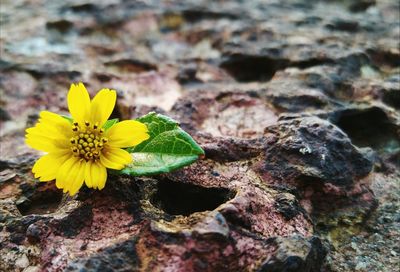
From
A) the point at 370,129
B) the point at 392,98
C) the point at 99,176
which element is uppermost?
the point at 99,176

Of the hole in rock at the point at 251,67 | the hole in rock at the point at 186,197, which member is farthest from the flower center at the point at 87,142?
the hole in rock at the point at 251,67

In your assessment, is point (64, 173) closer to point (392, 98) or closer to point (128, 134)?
point (128, 134)

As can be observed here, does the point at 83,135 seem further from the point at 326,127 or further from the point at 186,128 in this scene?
the point at 326,127

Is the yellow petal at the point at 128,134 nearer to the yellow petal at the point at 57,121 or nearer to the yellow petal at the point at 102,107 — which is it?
the yellow petal at the point at 102,107

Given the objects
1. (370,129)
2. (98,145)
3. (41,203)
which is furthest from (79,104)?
(370,129)

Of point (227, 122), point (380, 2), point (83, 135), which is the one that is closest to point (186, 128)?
point (227, 122)

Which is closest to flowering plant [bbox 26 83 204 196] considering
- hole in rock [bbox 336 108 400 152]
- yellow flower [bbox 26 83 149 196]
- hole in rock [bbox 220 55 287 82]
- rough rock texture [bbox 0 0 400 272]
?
yellow flower [bbox 26 83 149 196]

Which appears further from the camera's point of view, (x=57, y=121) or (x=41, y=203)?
(x=41, y=203)
